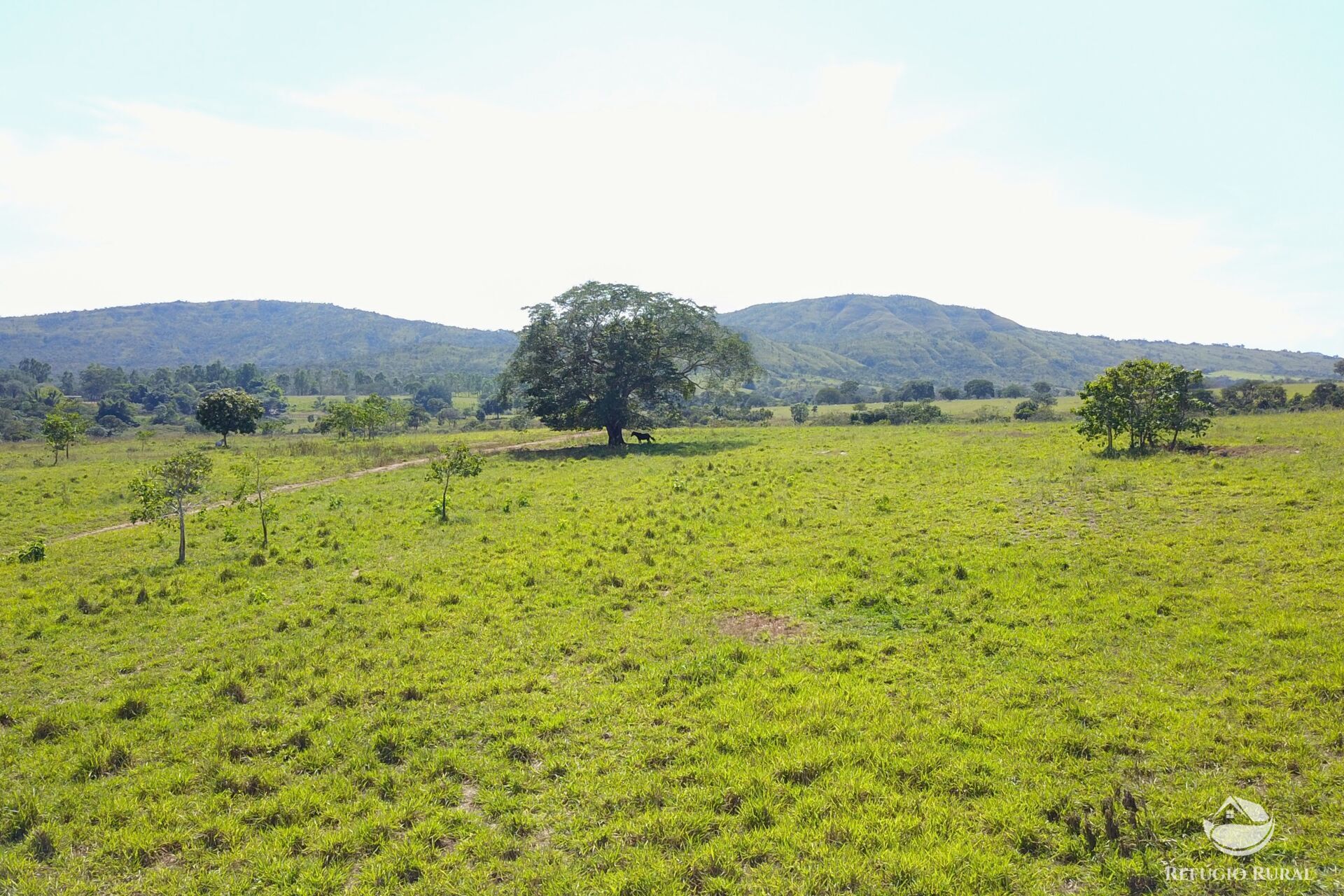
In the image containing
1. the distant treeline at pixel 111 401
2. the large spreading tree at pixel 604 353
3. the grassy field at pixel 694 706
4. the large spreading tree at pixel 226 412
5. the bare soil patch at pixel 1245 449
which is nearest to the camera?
the grassy field at pixel 694 706

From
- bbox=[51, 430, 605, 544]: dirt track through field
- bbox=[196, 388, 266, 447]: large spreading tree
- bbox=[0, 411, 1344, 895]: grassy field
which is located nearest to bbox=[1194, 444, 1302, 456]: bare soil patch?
bbox=[0, 411, 1344, 895]: grassy field

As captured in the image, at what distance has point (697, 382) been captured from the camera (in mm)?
52719

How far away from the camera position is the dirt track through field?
2280 cm

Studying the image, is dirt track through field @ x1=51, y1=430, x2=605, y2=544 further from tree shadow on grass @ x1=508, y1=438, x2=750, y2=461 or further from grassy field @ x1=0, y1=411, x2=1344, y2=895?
grassy field @ x1=0, y1=411, x2=1344, y2=895

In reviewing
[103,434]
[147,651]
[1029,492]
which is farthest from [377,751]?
[103,434]

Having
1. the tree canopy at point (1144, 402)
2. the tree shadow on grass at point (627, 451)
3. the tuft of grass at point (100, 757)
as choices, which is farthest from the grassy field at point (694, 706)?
the tree shadow on grass at point (627, 451)

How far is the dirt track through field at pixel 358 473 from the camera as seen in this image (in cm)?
2280

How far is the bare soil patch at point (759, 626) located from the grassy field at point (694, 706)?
0.08 meters

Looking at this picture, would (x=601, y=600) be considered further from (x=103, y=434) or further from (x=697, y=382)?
(x=103, y=434)

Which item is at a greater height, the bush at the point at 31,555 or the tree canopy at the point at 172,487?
the tree canopy at the point at 172,487

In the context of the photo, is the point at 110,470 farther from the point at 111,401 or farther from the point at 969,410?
the point at 111,401

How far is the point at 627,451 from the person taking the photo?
42.9m

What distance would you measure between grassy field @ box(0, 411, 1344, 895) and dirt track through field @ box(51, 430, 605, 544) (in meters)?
4.11
